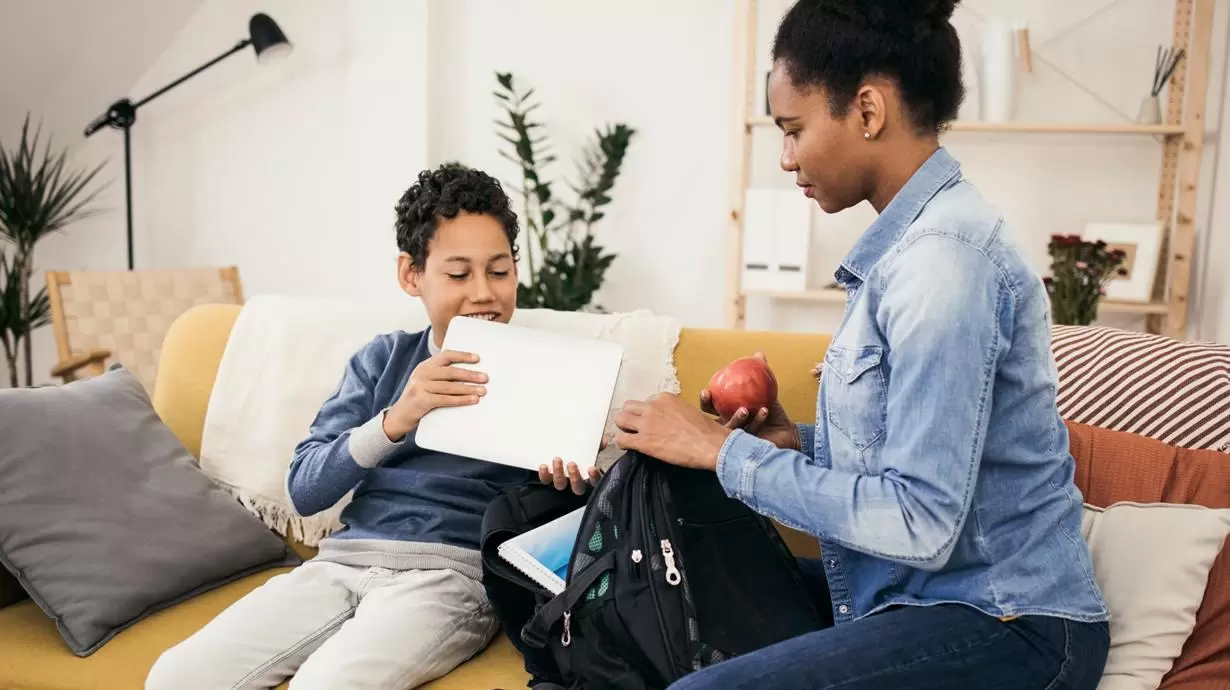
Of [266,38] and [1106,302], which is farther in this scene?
[266,38]

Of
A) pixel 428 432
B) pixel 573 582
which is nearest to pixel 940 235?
pixel 573 582

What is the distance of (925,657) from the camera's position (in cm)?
100

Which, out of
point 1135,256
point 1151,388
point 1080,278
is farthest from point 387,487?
point 1135,256

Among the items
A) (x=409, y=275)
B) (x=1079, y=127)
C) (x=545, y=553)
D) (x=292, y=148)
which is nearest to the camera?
(x=545, y=553)

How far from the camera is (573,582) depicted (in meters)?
1.21

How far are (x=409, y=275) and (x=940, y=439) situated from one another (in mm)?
1040

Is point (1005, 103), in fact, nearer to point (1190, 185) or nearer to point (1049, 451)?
point (1190, 185)

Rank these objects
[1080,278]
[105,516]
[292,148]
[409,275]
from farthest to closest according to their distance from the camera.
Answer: [292,148]
[1080,278]
[409,275]
[105,516]

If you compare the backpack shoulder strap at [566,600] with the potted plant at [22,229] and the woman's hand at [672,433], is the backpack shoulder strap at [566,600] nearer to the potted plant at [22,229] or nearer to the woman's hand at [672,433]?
the woman's hand at [672,433]

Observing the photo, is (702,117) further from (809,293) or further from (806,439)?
(806,439)

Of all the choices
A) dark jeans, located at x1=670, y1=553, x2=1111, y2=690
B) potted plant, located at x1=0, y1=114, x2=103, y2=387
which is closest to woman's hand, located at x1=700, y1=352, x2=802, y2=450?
dark jeans, located at x1=670, y1=553, x2=1111, y2=690

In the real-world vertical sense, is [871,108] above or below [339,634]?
above

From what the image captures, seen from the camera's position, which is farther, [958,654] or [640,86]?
[640,86]

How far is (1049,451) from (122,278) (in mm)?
2842
